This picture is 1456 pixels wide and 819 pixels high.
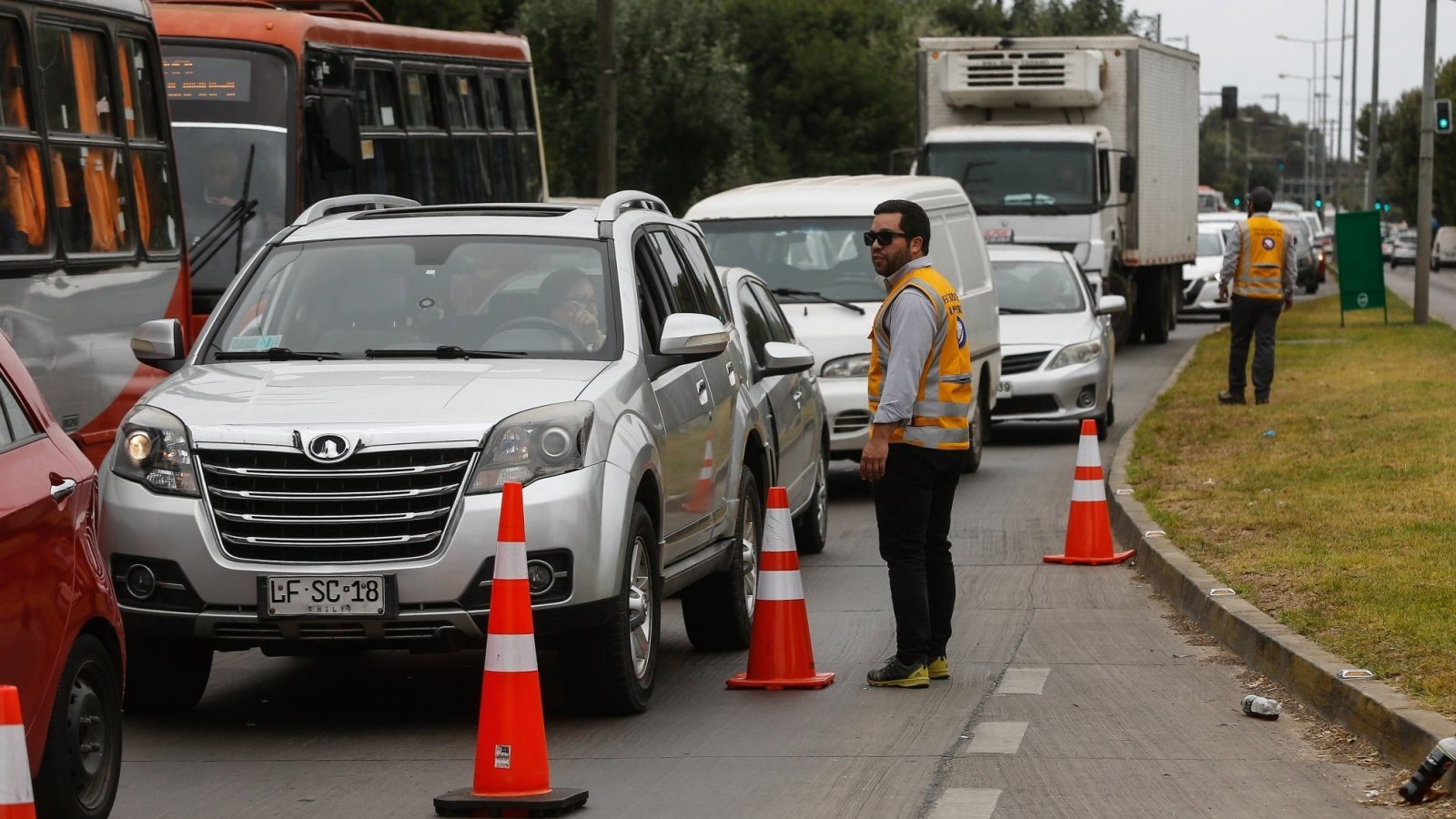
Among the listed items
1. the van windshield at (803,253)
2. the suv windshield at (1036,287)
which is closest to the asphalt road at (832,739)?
the van windshield at (803,253)

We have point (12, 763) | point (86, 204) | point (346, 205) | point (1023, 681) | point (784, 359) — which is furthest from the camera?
point (86, 204)

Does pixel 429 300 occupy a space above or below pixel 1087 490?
above

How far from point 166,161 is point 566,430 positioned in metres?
6.17

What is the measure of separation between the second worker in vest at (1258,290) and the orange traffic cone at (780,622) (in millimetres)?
12461

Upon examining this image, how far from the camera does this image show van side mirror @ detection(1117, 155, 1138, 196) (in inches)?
1128

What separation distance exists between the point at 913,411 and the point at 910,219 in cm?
73

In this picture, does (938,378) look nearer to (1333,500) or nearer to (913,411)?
(913,411)

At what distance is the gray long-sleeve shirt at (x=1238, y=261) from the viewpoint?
20.2m

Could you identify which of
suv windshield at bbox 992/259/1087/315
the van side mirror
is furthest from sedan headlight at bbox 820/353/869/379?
the van side mirror

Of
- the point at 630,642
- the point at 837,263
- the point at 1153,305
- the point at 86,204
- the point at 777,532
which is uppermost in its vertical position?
the point at 86,204

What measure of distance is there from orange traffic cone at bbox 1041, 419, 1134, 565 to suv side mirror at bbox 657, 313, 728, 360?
162 inches

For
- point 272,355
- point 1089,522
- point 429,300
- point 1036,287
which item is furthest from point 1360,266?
point 272,355

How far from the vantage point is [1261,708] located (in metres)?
7.74

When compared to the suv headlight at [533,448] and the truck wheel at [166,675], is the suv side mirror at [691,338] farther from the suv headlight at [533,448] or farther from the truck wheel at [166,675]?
the truck wheel at [166,675]
